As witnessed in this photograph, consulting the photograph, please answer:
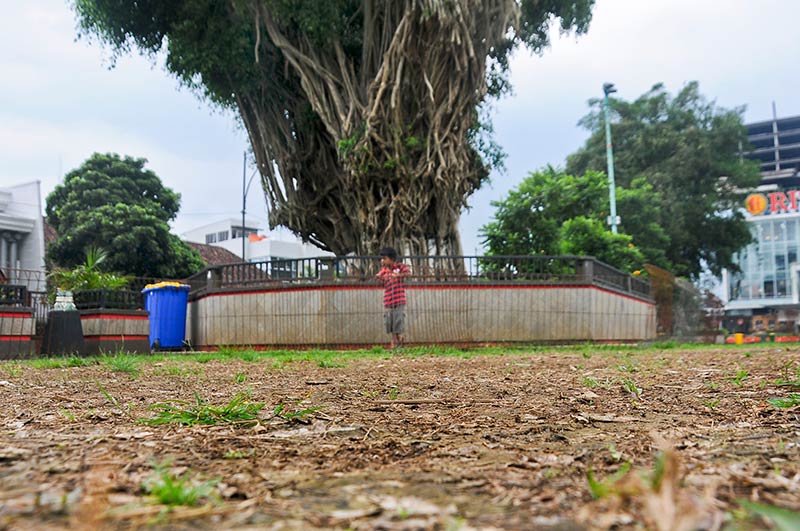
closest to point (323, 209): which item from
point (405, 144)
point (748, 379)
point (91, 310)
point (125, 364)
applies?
point (405, 144)

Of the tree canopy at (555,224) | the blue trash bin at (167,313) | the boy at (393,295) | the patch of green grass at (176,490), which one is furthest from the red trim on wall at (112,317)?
the tree canopy at (555,224)

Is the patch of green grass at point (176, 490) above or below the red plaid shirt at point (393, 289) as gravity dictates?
below

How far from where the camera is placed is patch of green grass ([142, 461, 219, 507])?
1305 mm

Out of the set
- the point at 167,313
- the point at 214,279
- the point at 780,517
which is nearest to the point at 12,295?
the point at 167,313

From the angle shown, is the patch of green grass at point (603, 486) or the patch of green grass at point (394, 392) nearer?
the patch of green grass at point (603, 486)

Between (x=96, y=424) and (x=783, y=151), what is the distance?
10446 cm

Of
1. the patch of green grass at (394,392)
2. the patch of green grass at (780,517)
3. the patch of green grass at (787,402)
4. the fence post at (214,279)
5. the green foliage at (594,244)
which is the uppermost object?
the green foliage at (594,244)

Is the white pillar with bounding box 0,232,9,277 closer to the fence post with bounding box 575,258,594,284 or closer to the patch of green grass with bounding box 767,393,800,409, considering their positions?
the fence post with bounding box 575,258,594,284

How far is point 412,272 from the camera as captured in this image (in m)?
12.7

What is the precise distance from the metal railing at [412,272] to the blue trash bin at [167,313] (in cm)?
63

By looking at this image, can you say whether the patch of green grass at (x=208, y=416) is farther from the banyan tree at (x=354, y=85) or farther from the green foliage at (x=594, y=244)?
the green foliage at (x=594, y=244)

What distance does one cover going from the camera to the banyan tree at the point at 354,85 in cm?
1374

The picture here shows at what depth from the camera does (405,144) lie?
1399cm

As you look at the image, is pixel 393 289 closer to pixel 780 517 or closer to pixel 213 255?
pixel 780 517
